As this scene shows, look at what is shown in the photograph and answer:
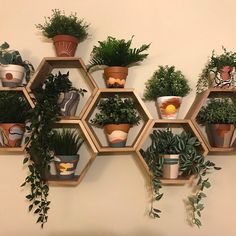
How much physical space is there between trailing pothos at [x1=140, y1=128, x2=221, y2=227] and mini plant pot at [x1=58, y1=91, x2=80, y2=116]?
415mm

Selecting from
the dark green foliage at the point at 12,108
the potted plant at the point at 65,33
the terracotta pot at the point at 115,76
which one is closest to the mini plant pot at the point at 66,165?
the dark green foliage at the point at 12,108

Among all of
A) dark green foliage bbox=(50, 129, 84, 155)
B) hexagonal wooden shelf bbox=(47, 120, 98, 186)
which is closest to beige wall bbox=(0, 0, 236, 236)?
hexagonal wooden shelf bbox=(47, 120, 98, 186)

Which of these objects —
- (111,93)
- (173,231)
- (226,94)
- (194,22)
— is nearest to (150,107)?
(111,93)

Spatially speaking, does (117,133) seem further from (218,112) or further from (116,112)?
(218,112)

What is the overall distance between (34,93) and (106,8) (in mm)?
636

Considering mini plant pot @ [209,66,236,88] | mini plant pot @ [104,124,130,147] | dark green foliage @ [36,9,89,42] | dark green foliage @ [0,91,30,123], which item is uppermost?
dark green foliage @ [36,9,89,42]

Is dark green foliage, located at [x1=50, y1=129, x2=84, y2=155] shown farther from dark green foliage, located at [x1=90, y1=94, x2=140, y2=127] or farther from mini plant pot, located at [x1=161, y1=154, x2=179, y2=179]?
mini plant pot, located at [x1=161, y1=154, x2=179, y2=179]

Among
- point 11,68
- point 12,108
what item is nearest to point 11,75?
point 11,68

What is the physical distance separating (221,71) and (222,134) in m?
0.31

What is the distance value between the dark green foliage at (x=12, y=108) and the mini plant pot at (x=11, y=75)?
0.05 meters

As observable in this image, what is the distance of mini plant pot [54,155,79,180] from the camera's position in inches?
51.8

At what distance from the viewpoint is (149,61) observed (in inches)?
59.0

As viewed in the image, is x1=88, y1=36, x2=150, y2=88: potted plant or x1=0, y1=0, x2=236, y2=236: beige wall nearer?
x1=88, y1=36, x2=150, y2=88: potted plant

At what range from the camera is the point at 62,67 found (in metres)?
1.49
